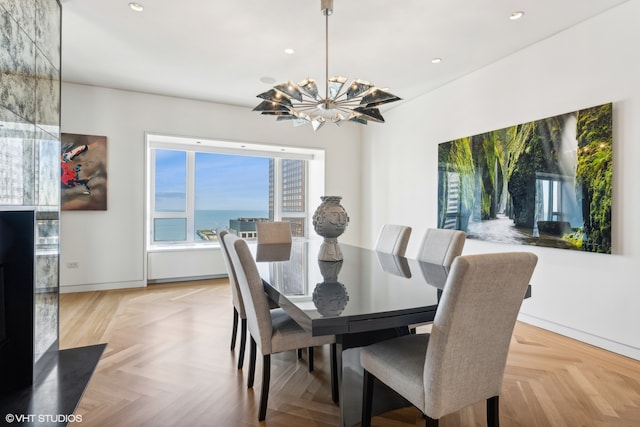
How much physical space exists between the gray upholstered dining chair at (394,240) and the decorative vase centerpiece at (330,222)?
0.67 m

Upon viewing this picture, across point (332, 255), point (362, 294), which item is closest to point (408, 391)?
point (362, 294)

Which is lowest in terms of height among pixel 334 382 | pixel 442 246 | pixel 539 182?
pixel 334 382

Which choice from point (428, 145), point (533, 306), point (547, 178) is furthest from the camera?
point (428, 145)

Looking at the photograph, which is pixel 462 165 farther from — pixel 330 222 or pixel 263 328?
pixel 263 328

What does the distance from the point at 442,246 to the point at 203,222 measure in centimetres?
417

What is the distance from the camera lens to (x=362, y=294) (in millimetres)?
1608

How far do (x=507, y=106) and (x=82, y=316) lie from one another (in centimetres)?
473

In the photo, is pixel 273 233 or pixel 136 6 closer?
pixel 136 6

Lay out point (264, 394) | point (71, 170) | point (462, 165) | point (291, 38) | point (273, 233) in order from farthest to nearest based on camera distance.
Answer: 1. point (71, 170)
2. point (462, 165)
3. point (273, 233)
4. point (291, 38)
5. point (264, 394)

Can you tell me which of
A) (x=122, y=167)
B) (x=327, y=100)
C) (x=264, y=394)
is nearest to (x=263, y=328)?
(x=264, y=394)

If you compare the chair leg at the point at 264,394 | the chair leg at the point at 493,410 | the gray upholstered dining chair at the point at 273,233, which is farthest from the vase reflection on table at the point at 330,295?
the gray upholstered dining chair at the point at 273,233

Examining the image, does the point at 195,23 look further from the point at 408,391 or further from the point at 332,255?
the point at 408,391

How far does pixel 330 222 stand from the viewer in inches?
95.5

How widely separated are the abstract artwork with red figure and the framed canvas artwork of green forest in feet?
14.2
